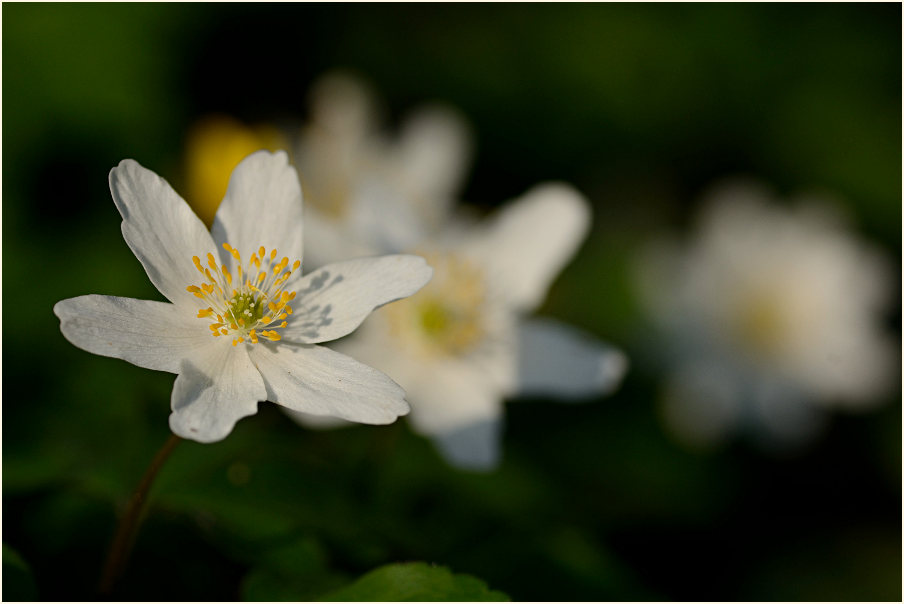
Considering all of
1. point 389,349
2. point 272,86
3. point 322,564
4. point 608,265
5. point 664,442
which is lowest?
point 322,564

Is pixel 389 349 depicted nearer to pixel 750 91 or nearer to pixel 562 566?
pixel 562 566

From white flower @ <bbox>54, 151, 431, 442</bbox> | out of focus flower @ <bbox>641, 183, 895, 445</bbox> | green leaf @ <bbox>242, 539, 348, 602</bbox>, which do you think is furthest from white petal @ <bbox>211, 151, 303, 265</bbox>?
out of focus flower @ <bbox>641, 183, 895, 445</bbox>

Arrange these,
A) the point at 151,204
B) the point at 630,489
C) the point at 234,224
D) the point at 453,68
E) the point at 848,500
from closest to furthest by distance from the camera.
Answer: the point at 151,204
the point at 234,224
the point at 630,489
the point at 848,500
the point at 453,68

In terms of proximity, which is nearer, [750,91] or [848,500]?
[848,500]

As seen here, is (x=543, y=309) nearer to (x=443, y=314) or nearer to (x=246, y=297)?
(x=443, y=314)

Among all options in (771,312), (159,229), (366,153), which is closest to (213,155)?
(366,153)

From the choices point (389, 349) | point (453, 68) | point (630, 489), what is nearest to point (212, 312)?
point (389, 349)

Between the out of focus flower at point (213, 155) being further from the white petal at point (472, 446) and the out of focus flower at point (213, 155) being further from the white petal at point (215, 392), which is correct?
the white petal at point (215, 392)
